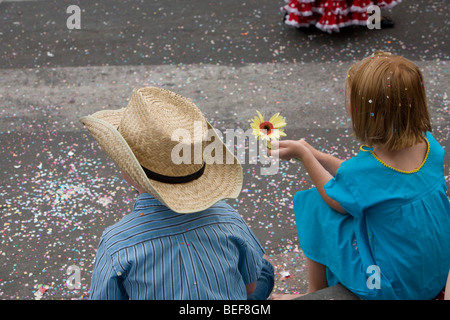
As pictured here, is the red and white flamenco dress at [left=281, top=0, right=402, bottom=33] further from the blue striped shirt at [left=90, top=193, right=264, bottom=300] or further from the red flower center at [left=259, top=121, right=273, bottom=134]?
the blue striped shirt at [left=90, top=193, right=264, bottom=300]

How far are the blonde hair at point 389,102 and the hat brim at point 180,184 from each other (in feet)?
1.64

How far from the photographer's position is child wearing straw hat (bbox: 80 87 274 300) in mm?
1618

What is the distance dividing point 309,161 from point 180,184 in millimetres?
604

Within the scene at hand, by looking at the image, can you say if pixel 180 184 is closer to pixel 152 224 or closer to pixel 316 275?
pixel 152 224

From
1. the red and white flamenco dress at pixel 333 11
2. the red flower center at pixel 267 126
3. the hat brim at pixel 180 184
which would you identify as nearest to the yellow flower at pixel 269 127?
the red flower center at pixel 267 126

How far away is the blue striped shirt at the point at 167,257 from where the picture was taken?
161 centimetres

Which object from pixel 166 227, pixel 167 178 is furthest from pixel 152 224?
pixel 167 178

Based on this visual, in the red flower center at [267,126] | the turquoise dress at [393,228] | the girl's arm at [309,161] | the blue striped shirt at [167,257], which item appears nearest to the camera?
the blue striped shirt at [167,257]

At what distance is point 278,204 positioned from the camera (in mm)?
3176

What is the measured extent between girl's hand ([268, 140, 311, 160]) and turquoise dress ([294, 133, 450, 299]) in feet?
0.70

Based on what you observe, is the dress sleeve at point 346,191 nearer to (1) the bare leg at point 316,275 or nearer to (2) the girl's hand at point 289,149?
(2) the girl's hand at point 289,149

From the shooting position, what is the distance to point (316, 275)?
2254mm
